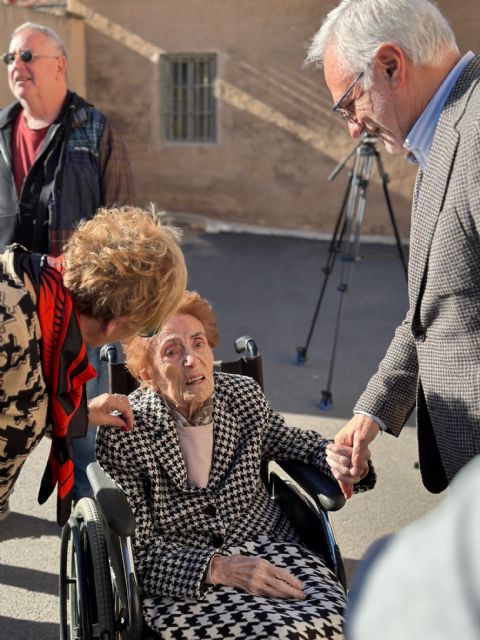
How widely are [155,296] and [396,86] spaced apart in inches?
30.3

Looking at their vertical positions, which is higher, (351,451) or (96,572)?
(351,451)

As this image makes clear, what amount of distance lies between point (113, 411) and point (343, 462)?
716 mm

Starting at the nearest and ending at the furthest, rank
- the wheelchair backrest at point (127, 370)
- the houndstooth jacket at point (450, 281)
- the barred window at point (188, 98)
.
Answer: the houndstooth jacket at point (450, 281), the wheelchair backrest at point (127, 370), the barred window at point (188, 98)

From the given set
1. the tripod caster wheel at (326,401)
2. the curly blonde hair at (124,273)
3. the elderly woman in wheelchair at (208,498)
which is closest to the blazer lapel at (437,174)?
the curly blonde hair at (124,273)

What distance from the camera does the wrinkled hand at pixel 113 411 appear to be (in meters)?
2.63

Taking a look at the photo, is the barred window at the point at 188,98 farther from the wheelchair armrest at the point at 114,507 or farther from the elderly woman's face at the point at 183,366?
the wheelchair armrest at the point at 114,507

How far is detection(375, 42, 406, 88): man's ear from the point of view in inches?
80.0

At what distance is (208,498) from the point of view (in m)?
2.71

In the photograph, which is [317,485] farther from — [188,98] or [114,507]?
[188,98]

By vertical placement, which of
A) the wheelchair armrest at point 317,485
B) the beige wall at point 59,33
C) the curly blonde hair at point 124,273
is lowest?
the wheelchair armrest at point 317,485

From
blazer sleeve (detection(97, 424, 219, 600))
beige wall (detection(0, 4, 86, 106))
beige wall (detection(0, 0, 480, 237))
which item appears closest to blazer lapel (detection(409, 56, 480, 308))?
blazer sleeve (detection(97, 424, 219, 600))

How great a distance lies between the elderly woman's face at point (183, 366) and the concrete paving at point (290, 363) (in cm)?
109

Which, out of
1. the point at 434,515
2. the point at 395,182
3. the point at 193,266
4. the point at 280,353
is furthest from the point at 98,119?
the point at 395,182

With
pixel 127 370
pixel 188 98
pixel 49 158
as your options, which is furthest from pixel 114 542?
pixel 188 98
